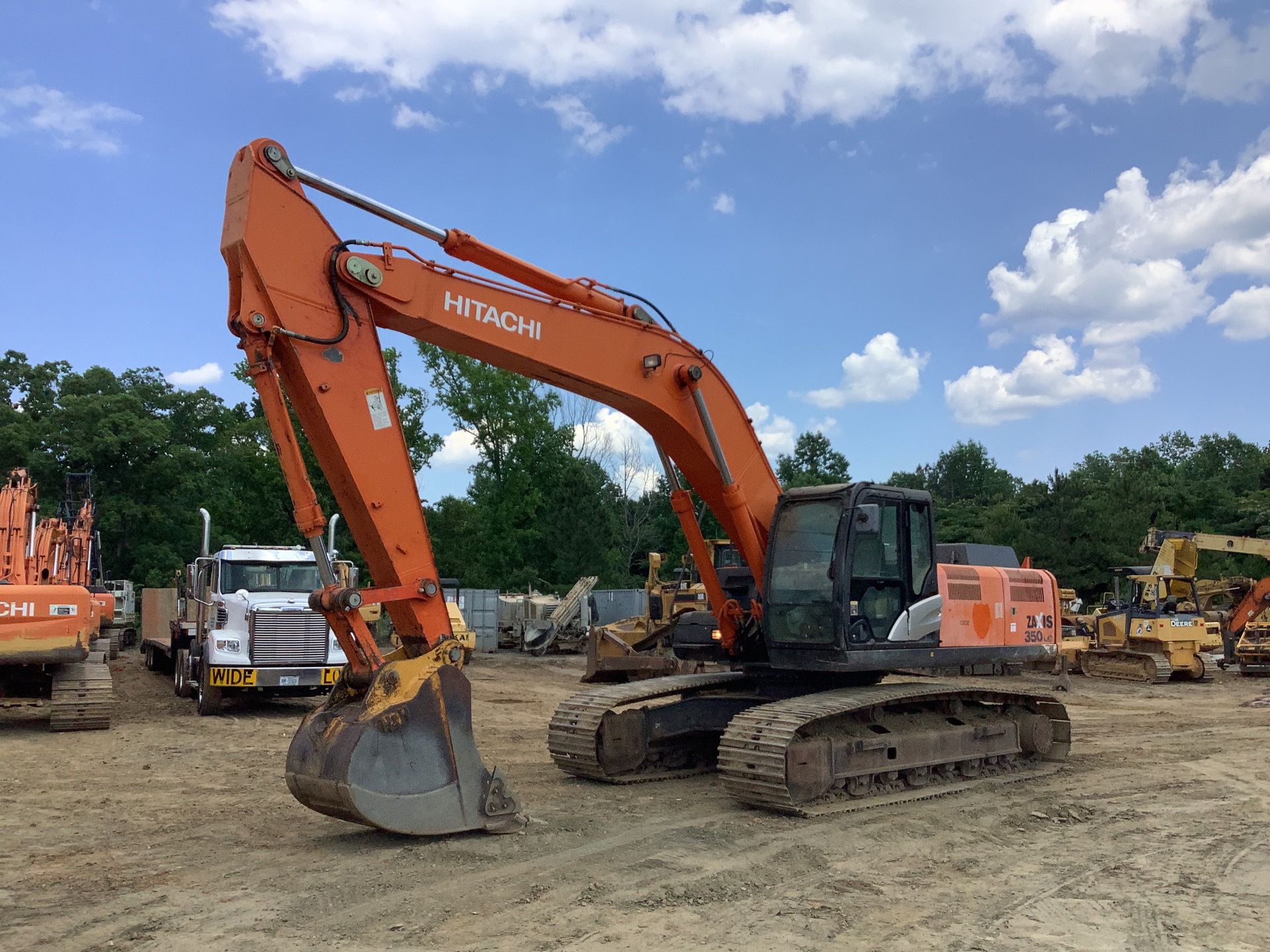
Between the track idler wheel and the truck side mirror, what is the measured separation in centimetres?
362

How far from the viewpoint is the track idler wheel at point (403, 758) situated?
21.7 feet

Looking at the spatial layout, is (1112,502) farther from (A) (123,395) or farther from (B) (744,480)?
(A) (123,395)

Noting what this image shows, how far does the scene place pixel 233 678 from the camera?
14.9m

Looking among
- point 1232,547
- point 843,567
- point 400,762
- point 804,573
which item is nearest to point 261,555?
point 804,573

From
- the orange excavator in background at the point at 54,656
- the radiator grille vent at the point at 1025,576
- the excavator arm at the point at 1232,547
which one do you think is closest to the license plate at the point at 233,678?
the orange excavator in background at the point at 54,656

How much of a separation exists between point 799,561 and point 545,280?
3200 millimetres

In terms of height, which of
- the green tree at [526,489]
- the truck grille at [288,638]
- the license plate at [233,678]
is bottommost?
the license plate at [233,678]

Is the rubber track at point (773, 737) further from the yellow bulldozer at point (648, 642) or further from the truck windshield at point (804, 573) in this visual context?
the yellow bulldozer at point (648, 642)

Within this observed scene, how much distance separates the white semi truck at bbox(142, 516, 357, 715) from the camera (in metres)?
14.9

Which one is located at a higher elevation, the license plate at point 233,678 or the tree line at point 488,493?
the tree line at point 488,493

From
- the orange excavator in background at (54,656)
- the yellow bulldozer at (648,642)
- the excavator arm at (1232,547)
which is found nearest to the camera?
the orange excavator in background at (54,656)

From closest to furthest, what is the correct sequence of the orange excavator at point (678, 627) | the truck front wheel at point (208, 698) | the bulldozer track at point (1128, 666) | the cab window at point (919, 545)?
1. the orange excavator at point (678, 627)
2. the cab window at point (919, 545)
3. the truck front wheel at point (208, 698)
4. the bulldozer track at point (1128, 666)

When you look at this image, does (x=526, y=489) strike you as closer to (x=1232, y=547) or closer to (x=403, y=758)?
(x=1232, y=547)

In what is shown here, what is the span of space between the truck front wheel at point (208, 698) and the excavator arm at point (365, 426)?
29.3 feet
